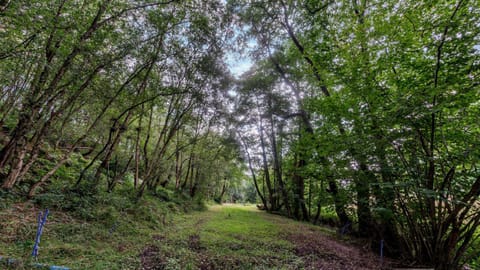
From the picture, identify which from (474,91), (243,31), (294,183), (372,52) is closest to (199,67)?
(243,31)

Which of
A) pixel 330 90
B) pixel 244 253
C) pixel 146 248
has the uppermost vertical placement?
pixel 330 90

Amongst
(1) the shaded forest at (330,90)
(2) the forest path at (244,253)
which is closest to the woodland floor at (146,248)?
(2) the forest path at (244,253)

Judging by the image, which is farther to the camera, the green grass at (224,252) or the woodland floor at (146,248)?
the green grass at (224,252)

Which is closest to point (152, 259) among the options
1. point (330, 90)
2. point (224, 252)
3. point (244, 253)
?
point (224, 252)

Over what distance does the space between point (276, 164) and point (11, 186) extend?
12.7m

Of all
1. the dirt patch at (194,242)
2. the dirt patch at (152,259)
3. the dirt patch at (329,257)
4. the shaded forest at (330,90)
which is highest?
the shaded forest at (330,90)

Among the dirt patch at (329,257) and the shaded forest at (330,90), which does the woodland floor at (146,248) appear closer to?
the dirt patch at (329,257)

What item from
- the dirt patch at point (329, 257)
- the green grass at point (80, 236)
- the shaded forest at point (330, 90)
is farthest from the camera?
the dirt patch at point (329, 257)

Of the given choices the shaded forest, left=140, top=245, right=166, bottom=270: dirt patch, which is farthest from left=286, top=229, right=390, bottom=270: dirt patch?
left=140, top=245, right=166, bottom=270: dirt patch

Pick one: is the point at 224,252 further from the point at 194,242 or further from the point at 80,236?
the point at 80,236

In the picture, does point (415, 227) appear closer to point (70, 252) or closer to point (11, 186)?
point (70, 252)

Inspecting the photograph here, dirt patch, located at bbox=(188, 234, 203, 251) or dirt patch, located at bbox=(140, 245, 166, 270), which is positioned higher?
dirt patch, located at bbox=(140, 245, 166, 270)

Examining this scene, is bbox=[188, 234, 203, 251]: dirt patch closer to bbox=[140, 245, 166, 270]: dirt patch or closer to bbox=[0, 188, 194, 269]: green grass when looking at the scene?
bbox=[140, 245, 166, 270]: dirt patch

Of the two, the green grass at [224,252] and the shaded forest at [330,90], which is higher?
the shaded forest at [330,90]
